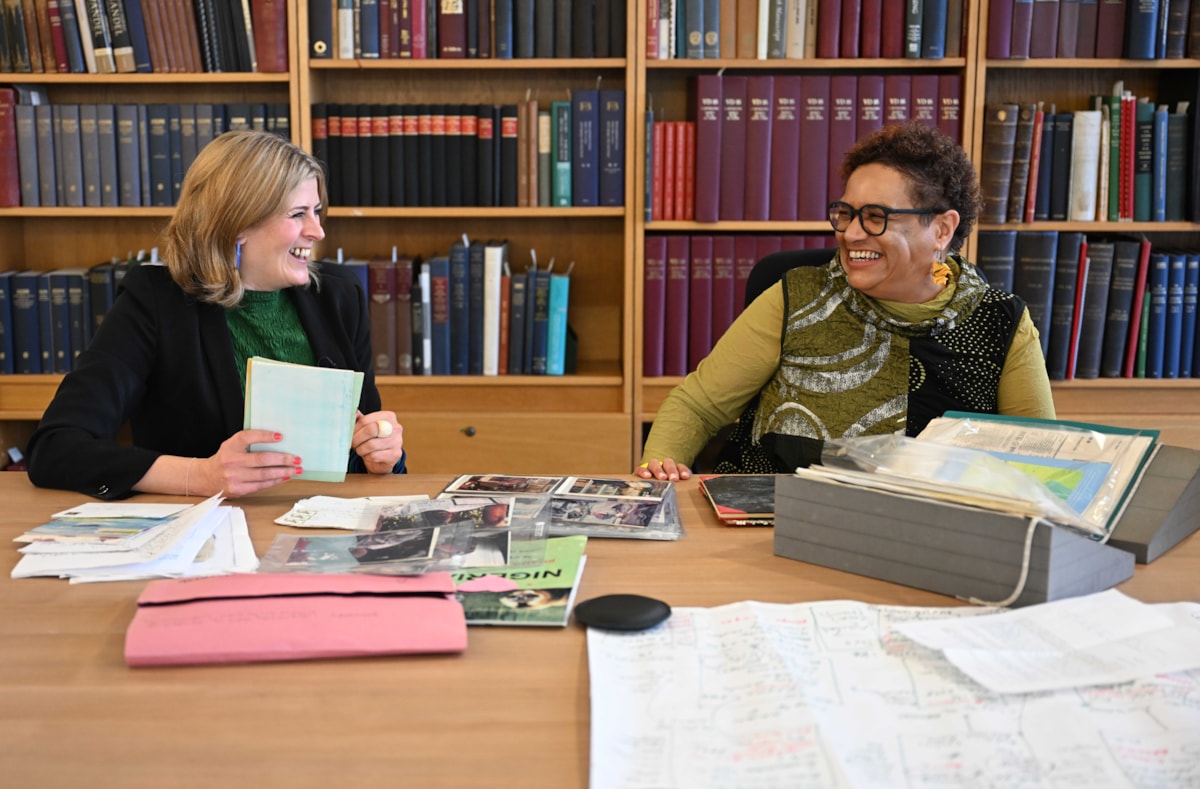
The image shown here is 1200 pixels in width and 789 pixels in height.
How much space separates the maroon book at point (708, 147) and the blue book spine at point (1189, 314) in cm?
124

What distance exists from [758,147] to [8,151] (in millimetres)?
1964

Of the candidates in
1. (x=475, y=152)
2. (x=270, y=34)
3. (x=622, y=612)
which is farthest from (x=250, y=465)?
(x=270, y=34)

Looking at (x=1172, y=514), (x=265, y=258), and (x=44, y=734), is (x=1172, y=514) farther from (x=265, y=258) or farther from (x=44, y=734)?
(x=265, y=258)

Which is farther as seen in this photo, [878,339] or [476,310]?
[476,310]

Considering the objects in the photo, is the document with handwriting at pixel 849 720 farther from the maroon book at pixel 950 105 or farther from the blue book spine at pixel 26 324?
the blue book spine at pixel 26 324

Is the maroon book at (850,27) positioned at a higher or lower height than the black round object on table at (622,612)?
higher

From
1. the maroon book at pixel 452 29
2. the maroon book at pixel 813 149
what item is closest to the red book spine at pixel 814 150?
the maroon book at pixel 813 149

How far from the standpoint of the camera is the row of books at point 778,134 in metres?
2.90

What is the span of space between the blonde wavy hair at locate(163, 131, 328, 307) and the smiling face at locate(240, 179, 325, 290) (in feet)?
0.05

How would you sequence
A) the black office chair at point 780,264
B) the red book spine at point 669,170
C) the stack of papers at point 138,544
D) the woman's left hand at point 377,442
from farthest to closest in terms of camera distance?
the red book spine at point 669,170 → the black office chair at point 780,264 → the woman's left hand at point 377,442 → the stack of papers at point 138,544

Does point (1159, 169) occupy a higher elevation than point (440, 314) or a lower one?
higher

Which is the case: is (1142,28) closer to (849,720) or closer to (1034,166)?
(1034,166)

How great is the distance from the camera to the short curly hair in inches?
78.0

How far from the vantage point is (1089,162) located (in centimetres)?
293
